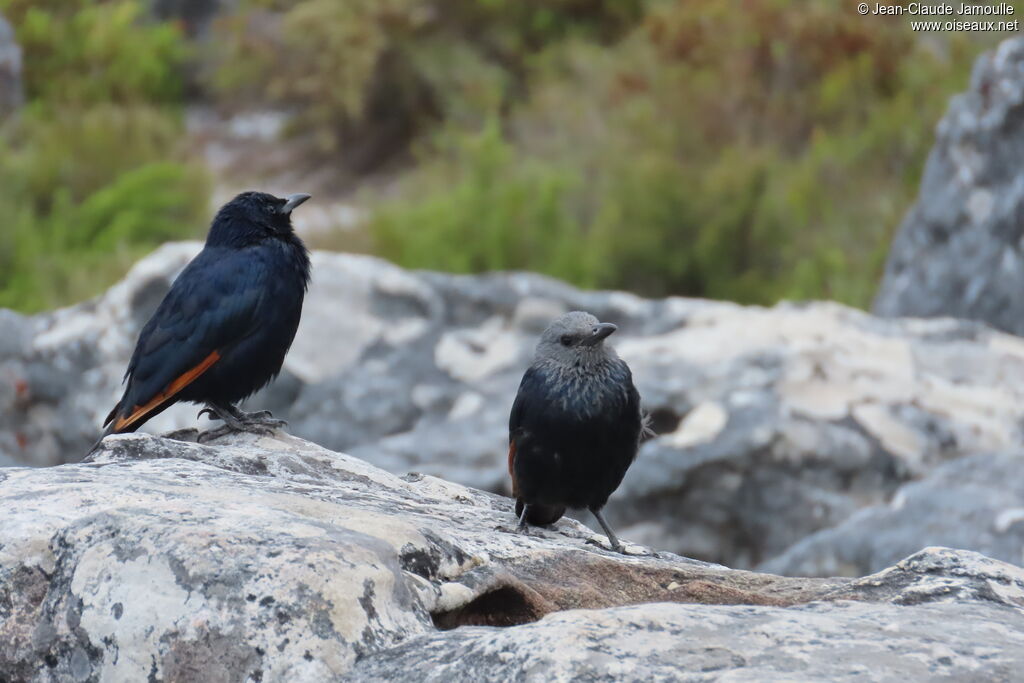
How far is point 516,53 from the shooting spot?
46.8 ft

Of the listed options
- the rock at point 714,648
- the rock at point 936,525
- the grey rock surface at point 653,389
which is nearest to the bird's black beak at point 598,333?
the rock at point 936,525

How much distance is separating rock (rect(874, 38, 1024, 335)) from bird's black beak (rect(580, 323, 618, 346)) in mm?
3643

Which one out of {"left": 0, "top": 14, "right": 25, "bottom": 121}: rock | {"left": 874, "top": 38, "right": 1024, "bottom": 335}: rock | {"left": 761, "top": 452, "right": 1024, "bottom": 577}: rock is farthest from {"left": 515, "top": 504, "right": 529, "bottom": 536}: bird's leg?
{"left": 0, "top": 14, "right": 25, "bottom": 121}: rock

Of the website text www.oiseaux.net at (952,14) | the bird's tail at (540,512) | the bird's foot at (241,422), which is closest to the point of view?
the bird's tail at (540,512)

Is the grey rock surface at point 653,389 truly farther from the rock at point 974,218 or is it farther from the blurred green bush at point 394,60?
the blurred green bush at point 394,60

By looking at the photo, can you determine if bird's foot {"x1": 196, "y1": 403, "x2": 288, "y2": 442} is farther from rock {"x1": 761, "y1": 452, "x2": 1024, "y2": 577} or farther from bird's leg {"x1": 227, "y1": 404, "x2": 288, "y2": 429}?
rock {"x1": 761, "y1": 452, "x2": 1024, "y2": 577}

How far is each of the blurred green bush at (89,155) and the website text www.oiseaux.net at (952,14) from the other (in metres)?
6.35

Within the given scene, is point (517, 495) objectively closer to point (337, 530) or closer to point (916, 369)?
point (337, 530)

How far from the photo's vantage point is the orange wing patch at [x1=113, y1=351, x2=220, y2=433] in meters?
4.27

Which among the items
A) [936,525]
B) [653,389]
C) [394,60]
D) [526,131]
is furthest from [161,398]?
[394,60]

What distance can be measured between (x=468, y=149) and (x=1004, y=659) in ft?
29.6

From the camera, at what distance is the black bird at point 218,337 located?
429 cm

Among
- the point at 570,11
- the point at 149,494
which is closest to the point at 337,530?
the point at 149,494

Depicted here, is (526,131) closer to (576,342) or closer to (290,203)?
(290,203)
